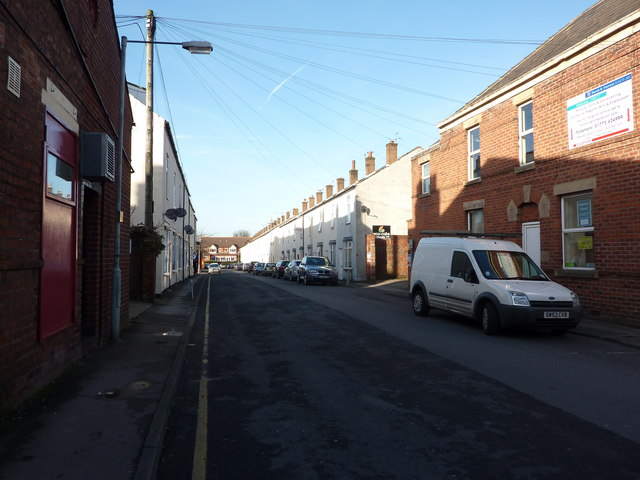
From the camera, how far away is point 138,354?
783 cm

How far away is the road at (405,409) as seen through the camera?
380 cm

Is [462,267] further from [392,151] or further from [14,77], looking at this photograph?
[392,151]

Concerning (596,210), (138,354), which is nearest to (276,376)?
(138,354)

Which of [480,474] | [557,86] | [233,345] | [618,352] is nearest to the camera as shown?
[480,474]

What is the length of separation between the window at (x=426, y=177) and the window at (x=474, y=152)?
3058 millimetres

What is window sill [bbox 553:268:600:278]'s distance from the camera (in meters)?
12.3

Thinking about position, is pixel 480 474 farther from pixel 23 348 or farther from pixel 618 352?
pixel 618 352

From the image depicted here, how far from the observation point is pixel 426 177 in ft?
69.8

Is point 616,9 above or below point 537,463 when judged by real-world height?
above

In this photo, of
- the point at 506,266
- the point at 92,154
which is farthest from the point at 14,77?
the point at 506,266

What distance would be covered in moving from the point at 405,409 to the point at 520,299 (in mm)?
5272

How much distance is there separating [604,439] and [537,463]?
951mm

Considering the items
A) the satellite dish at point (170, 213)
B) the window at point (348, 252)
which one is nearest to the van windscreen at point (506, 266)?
the satellite dish at point (170, 213)

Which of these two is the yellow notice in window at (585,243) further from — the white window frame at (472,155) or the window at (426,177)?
the window at (426,177)
